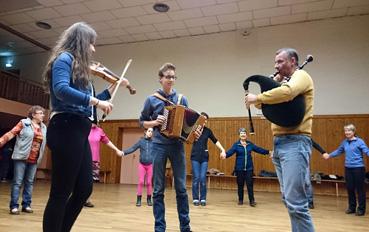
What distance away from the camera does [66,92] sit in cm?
171

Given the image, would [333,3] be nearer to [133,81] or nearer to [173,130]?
[133,81]

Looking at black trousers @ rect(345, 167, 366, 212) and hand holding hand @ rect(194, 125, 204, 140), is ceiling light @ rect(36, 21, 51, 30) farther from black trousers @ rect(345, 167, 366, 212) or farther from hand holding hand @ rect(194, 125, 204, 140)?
black trousers @ rect(345, 167, 366, 212)

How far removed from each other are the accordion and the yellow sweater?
94 centimetres

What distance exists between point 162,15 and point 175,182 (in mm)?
7815

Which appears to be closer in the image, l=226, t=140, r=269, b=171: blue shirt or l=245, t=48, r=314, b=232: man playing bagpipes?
l=245, t=48, r=314, b=232: man playing bagpipes

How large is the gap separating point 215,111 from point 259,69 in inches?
81.8

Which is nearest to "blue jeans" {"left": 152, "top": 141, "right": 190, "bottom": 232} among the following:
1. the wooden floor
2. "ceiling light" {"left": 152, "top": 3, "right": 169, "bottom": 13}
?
the wooden floor

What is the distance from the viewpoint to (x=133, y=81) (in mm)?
11570

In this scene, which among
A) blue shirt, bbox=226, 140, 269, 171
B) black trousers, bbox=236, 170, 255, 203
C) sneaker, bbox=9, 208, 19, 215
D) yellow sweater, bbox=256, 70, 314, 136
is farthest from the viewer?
blue shirt, bbox=226, 140, 269, 171

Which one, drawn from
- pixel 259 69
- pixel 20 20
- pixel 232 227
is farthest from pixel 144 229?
pixel 20 20

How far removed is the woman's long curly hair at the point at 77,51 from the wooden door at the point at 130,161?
31.5 feet

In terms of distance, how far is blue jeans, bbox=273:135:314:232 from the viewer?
202cm

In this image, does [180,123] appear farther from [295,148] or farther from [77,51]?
[77,51]

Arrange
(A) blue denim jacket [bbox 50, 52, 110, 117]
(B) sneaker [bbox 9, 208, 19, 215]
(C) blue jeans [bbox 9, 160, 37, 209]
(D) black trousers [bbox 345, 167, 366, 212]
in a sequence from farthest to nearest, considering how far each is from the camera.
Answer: (D) black trousers [bbox 345, 167, 366, 212], (C) blue jeans [bbox 9, 160, 37, 209], (B) sneaker [bbox 9, 208, 19, 215], (A) blue denim jacket [bbox 50, 52, 110, 117]
